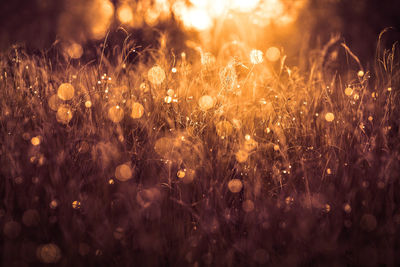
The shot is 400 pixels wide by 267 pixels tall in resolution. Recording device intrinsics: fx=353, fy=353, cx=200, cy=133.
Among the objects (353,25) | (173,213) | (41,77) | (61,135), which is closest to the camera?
(173,213)

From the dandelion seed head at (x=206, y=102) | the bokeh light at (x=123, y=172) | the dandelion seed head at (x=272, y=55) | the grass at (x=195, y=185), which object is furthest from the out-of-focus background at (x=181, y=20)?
the bokeh light at (x=123, y=172)

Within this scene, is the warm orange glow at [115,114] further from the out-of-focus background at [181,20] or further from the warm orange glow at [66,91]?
the out-of-focus background at [181,20]

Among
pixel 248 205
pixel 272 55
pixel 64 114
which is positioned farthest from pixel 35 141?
pixel 272 55

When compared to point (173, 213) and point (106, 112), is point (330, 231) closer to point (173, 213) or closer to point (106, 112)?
point (173, 213)

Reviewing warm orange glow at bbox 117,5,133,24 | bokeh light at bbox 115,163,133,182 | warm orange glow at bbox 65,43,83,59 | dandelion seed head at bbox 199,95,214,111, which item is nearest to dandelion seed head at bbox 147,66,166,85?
dandelion seed head at bbox 199,95,214,111

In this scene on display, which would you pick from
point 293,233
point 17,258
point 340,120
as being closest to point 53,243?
point 17,258

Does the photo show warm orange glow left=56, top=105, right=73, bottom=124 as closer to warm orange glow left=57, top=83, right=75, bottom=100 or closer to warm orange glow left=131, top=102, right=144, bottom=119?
warm orange glow left=57, top=83, right=75, bottom=100
